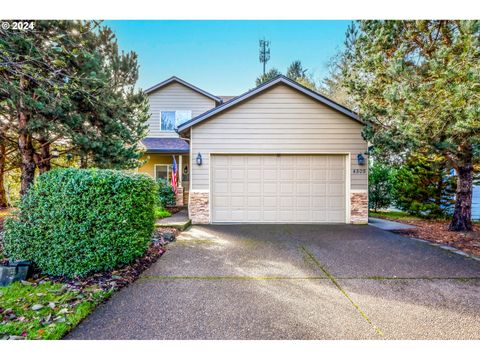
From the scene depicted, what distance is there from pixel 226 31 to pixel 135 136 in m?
3.99

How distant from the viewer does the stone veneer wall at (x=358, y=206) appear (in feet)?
24.9

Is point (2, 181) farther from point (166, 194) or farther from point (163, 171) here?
point (166, 194)

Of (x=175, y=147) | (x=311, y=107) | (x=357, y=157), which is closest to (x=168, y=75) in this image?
(x=175, y=147)

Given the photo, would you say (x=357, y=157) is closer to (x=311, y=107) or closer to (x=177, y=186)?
(x=311, y=107)

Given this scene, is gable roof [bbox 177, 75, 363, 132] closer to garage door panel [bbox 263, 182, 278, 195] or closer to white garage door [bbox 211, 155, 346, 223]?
white garage door [bbox 211, 155, 346, 223]

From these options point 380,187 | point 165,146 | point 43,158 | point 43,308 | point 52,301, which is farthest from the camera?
point 165,146

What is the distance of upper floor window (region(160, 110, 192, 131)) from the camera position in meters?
13.3

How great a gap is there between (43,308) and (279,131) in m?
6.76

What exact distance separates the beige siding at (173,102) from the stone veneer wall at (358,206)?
918 centimetres

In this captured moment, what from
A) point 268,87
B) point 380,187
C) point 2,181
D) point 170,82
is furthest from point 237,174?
point 2,181

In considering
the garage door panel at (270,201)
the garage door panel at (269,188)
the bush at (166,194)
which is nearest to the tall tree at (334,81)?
the garage door panel at (269,188)

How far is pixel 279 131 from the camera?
25.1 ft

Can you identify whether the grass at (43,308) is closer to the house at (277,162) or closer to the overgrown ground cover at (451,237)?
the house at (277,162)

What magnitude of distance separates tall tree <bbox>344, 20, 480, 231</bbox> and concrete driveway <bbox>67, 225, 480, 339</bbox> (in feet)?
8.09
